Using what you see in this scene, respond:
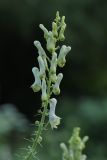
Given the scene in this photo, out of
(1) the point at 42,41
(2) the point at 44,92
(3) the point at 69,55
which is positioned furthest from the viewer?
(1) the point at 42,41

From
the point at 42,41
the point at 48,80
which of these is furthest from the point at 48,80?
the point at 42,41

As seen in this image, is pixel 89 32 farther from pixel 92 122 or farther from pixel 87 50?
pixel 92 122

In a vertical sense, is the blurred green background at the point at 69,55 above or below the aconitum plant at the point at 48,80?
above

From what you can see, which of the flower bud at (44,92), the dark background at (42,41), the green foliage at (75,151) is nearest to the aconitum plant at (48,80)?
the flower bud at (44,92)

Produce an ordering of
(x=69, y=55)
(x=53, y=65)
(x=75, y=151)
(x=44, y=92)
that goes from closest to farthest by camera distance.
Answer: (x=75, y=151) < (x=53, y=65) < (x=44, y=92) < (x=69, y=55)

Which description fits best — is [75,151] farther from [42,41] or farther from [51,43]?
[42,41]

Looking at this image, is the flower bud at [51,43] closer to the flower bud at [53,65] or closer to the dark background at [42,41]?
the flower bud at [53,65]

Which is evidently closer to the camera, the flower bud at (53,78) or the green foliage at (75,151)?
the green foliage at (75,151)

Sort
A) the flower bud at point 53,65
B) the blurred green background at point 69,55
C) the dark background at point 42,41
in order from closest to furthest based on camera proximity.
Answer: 1. the flower bud at point 53,65
2. the blurred green background at point 69,55
3. the dark background at point 42,41

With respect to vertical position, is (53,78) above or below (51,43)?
below

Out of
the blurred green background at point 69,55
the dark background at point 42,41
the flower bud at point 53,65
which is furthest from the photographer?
the dark background at point 42,41

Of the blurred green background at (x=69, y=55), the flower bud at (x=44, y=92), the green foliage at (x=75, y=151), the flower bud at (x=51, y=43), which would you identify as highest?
the blurred green background at (x=69, y=55)
